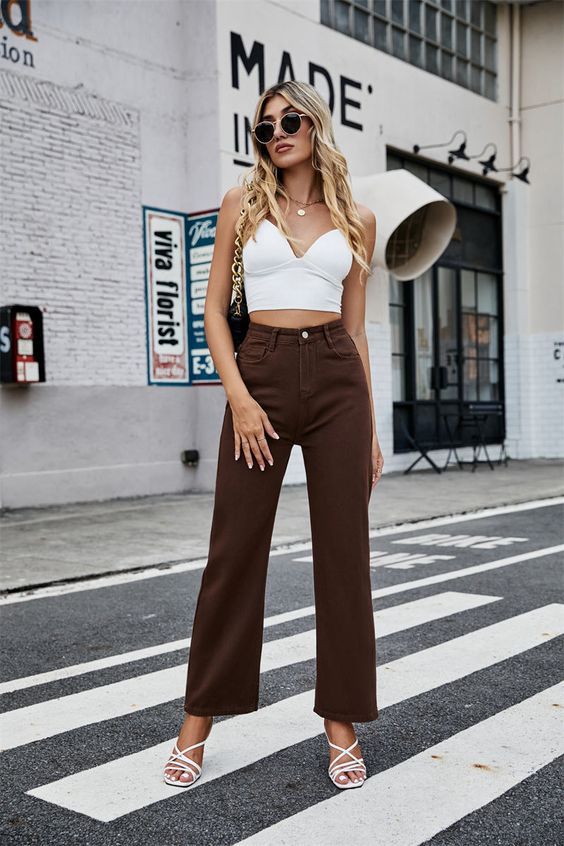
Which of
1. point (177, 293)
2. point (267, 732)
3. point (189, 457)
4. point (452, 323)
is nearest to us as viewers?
point (267, 732)

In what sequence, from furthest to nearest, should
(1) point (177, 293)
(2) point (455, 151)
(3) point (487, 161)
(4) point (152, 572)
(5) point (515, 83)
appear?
(5) point (515, 83) → (3) point (487, 161) → (2) point (455, 151) → (1) point (177, 293) → (4) point (152, 572)

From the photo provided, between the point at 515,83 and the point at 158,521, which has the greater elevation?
the point at 515,83

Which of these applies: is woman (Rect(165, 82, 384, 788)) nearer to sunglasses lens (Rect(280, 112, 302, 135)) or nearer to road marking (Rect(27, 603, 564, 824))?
sunglasses lens (Rect(280, 112, 302, 135))

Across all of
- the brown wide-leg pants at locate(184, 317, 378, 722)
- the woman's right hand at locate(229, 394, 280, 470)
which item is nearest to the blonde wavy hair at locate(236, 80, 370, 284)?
the brown wide-leg pants at locate(184, 317, 378, 722)

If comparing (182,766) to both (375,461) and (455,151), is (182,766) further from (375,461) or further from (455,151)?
(455,151)

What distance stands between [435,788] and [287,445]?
1.14 meters

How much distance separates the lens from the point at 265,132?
3111 millimetres

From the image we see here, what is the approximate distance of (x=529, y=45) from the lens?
18.5m

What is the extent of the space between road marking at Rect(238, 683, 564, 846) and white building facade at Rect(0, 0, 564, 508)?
808cm

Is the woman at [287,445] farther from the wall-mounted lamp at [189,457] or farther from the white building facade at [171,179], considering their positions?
the wall-mounted lamp at [189,457]

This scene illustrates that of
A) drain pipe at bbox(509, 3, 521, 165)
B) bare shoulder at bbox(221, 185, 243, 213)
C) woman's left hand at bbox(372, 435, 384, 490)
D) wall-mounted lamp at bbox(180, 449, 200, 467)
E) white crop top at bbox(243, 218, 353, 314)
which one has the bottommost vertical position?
wall-mounted lamp at bbox(180, 449, 200, 467)

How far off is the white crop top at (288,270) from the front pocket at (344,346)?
99 mm

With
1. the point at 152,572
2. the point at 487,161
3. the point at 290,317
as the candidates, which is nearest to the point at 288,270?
the point at 290,317

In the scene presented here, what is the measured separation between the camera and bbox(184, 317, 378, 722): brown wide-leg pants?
304 centimetres
